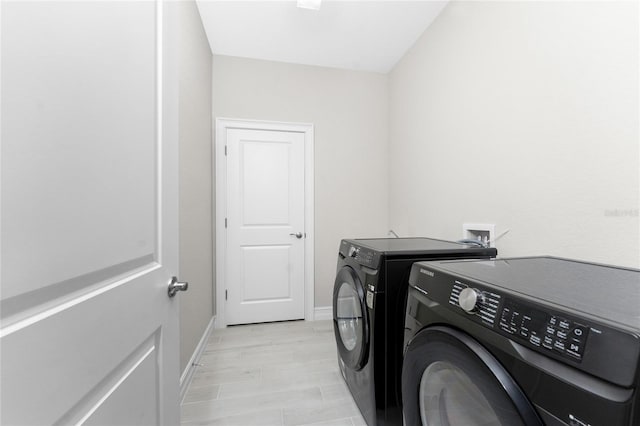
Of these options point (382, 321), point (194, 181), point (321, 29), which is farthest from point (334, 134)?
point (382, 321)

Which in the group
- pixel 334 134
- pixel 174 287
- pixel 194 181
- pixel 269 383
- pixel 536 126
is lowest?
pixel 269 383

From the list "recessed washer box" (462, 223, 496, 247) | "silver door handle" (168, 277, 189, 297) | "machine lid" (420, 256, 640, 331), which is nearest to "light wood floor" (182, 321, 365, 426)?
"silver door handle" (168, 277, 189, 297)

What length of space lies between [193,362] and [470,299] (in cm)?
198

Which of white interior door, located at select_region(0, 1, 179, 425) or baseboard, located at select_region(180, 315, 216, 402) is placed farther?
baseboard, located at select_region(180, 315, 216, 402)

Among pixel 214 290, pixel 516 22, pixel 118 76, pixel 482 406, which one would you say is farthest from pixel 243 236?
pixel 516 22

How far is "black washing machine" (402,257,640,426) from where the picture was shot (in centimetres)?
40

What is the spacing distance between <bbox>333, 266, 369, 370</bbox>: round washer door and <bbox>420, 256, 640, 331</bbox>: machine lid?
1.85 ft

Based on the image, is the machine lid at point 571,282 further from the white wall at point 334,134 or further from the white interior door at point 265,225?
the white interior door at point 265,225

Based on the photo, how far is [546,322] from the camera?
1.59ft

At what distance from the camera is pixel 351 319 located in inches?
57.7

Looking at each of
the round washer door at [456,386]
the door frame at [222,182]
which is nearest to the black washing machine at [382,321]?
the round washer door at [456,386]

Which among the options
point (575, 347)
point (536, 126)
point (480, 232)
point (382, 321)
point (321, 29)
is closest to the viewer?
point (575, 347)

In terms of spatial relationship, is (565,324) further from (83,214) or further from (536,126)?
(536,126)

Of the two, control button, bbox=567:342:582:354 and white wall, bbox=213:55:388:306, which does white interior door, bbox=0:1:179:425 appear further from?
white wall, bbox=213:55:388:306
